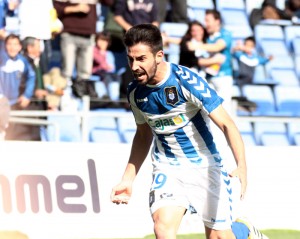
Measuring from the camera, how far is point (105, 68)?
13594 mm

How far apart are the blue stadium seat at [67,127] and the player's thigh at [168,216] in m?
4.68

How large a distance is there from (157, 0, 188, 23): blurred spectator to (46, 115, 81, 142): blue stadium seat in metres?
3.33

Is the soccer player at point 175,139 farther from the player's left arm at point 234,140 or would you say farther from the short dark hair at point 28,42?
the short dark hair at point 28,42

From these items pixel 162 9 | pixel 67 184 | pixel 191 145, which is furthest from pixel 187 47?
pixel 191 145

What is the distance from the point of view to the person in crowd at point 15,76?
11.9m

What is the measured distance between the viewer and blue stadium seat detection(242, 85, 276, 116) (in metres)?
15.0

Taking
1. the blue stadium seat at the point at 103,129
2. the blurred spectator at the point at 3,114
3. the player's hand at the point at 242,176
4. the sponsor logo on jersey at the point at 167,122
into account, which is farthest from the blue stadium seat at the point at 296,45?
the player's hand at the point at 242,176

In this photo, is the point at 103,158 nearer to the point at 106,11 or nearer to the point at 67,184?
the point at 67,184

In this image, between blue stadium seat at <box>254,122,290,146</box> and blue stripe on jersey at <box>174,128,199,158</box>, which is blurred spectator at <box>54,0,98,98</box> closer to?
blue stadium seat at <box>254,122,290,146</box>

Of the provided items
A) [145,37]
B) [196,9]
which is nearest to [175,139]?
[145,37]

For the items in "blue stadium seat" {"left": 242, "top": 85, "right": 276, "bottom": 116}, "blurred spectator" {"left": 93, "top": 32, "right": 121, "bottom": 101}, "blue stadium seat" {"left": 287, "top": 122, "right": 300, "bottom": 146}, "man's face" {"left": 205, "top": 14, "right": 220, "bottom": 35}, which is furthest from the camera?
"blue stadium seat" {"left": 242, "top": 85, "right": 276, "bottom": 116}

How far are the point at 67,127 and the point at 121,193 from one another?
16.1ft

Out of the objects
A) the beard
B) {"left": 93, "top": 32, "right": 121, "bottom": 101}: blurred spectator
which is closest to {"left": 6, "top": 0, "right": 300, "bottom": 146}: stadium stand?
{"left": 93, "top": 32, "right": 121, "bottom": 101}: blurred spectator

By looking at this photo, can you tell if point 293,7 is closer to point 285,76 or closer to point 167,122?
point 285,76
